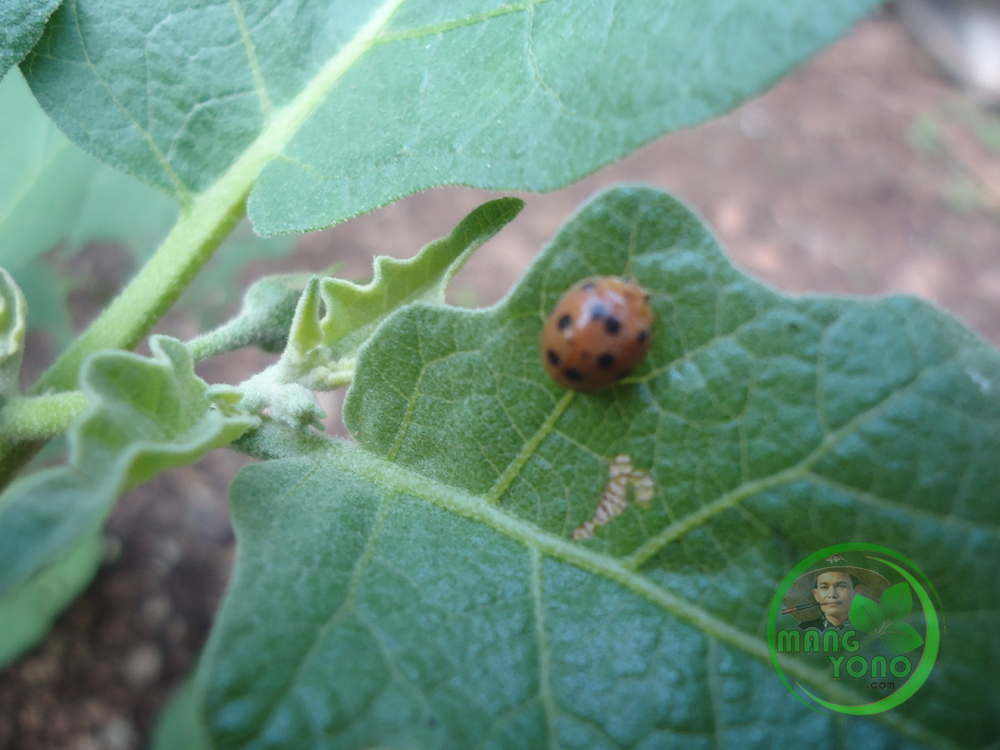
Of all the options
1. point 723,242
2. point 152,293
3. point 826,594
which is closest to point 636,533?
point 826,594

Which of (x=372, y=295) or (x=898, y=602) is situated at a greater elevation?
(x=372, y=295)

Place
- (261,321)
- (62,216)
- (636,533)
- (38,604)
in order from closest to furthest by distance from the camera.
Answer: (636,533), (261,321), (62,216), (38,604)

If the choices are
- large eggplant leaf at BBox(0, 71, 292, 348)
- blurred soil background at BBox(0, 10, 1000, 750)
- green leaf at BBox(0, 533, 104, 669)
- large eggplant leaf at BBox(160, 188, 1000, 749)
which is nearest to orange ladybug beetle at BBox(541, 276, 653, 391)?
large eggplant leaf at BBox(160, 188, 1000, 749)

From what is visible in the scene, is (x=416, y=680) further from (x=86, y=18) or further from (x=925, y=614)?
(x=86, y=18)

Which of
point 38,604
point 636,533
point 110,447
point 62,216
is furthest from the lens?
point 38,604

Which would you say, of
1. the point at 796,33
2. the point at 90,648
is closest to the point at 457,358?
the point at 796,33

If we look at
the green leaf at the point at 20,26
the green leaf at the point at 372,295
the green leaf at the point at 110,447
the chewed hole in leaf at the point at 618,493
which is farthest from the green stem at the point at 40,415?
the chewed hole in leaf at the point at 618,493

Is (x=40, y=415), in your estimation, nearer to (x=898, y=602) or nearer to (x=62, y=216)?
(x=62, y=216)
